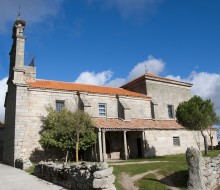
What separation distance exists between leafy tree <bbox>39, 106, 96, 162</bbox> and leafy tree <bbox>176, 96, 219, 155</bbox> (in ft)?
29.7

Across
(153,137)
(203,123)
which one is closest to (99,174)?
(203,123)

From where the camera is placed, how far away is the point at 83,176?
10.9 m

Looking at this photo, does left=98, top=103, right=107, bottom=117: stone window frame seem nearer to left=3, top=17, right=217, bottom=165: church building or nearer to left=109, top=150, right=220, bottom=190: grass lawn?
left=3, top=17, right=217, bottom=165: church building

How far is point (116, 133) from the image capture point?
1109 inches

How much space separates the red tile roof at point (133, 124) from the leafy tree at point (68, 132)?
1.62 meters

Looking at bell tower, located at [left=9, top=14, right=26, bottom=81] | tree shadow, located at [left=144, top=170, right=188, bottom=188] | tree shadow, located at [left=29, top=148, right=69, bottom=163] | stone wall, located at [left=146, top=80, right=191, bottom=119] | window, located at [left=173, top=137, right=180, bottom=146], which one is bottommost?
tree shadow, located at [left=144, top=170, right=188, bottom=188]

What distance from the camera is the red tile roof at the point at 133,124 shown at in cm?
2569

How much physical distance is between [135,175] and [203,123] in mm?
11675

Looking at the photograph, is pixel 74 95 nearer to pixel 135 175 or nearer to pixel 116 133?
pixel 116 133

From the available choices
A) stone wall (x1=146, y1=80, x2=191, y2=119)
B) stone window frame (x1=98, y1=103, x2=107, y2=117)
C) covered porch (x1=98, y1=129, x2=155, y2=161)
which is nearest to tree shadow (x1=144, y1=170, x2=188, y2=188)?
covered porch (x1=98, y1=129, x2=155, y2=161)

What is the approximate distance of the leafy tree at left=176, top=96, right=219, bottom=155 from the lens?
24.0 metres

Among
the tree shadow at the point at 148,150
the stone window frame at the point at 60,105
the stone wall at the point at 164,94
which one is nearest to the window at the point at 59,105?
the stone window frame at the point at 60,105

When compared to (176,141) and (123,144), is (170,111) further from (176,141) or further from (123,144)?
(123,144)

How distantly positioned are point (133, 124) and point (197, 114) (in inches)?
281
